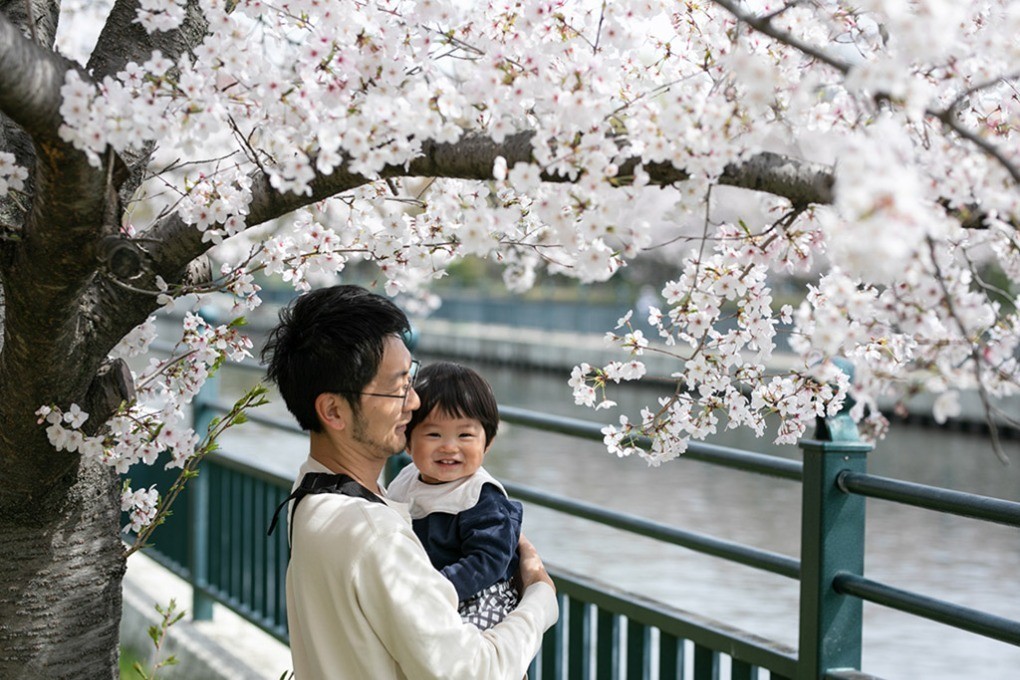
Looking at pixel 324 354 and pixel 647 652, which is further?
pixel 647 652

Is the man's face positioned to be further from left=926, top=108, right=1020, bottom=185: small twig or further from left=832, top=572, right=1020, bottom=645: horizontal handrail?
left=832, top=572, right=1020, bottom=645: horizontal handrail

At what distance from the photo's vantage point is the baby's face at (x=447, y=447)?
8.99 ft

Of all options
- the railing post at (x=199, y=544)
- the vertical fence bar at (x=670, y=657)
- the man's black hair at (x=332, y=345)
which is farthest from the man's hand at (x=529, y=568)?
the railing post at (x=199, y=544)

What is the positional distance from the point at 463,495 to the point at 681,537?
1070mm

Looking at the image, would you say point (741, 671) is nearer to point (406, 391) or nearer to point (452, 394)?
point (452, 394)

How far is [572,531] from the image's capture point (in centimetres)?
1086

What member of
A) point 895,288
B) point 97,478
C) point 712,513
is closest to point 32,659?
point 97,478

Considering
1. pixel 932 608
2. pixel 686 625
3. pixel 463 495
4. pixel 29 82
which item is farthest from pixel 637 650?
pixel 29 82

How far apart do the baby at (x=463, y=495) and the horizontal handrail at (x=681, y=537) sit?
839 mm

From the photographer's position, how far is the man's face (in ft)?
7.55

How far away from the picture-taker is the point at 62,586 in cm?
290

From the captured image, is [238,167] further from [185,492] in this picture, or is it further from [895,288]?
[185,492]

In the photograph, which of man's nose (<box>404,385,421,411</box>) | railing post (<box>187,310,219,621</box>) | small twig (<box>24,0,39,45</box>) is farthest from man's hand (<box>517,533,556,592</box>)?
railing post (<box>187,310,219,621</box>)

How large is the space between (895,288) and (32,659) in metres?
2.05
